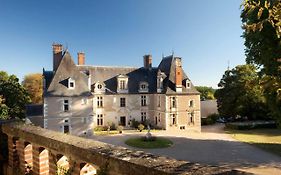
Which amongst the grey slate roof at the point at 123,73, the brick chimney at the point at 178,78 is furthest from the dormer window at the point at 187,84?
the grey slate roof at the point at 123,73

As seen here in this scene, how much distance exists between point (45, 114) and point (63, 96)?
230 cm

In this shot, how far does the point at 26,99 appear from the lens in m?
33.8

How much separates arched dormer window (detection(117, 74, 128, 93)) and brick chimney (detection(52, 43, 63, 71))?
731cm

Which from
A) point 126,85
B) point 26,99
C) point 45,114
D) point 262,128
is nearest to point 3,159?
point 45,114

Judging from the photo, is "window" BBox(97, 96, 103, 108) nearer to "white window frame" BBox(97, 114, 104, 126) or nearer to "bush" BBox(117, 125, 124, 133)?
"white window frame" BBox(97, 114, 104, 126)

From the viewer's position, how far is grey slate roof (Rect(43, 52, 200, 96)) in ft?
77.7

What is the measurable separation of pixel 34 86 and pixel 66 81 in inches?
926

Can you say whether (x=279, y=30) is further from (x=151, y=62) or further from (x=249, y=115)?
(x=249, y=115)

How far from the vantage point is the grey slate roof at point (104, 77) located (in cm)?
2369

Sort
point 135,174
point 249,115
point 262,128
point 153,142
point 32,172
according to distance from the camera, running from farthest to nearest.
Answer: point 249,115, point 262,128, point 153,142, point 32,172, point 135,174

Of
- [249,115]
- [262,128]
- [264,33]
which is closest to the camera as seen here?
[264,33]

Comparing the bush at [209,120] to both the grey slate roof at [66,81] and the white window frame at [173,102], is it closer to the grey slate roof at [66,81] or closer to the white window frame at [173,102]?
the white window frame at [173,102]

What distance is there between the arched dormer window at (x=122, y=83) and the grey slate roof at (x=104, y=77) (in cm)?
51

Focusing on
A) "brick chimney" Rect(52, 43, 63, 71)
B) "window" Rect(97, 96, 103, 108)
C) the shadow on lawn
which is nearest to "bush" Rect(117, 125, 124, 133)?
"window" Rect(97, 96, 103, 108)
